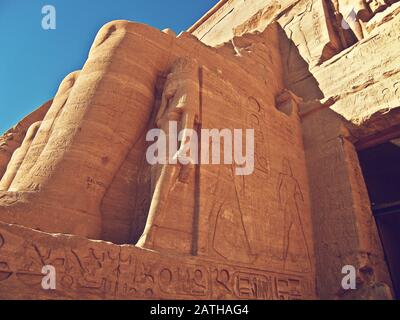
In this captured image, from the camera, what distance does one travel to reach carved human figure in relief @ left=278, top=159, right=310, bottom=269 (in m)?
4.83

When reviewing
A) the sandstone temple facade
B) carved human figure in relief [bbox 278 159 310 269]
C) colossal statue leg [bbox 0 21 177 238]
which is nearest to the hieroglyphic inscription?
the sandstone temple facade

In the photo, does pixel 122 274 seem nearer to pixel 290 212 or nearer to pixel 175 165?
pixel 175 165

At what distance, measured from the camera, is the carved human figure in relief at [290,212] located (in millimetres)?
4832

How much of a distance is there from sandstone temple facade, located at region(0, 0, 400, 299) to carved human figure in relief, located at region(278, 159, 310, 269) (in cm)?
3

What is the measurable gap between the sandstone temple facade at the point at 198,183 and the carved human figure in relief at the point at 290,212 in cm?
3

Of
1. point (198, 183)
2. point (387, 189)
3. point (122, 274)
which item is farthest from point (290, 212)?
point (387, 189)

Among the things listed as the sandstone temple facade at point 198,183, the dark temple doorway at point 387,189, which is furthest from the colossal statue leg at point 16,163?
the dark temple doorway at point 387,189

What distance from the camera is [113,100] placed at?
4297 mm

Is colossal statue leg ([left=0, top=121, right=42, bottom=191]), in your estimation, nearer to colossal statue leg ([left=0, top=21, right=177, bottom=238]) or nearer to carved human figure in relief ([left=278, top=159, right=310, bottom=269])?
colossal statue leg ([left=0, top=21, right=177, bottom=238])

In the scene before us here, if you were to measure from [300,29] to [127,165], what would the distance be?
6.63 metres
